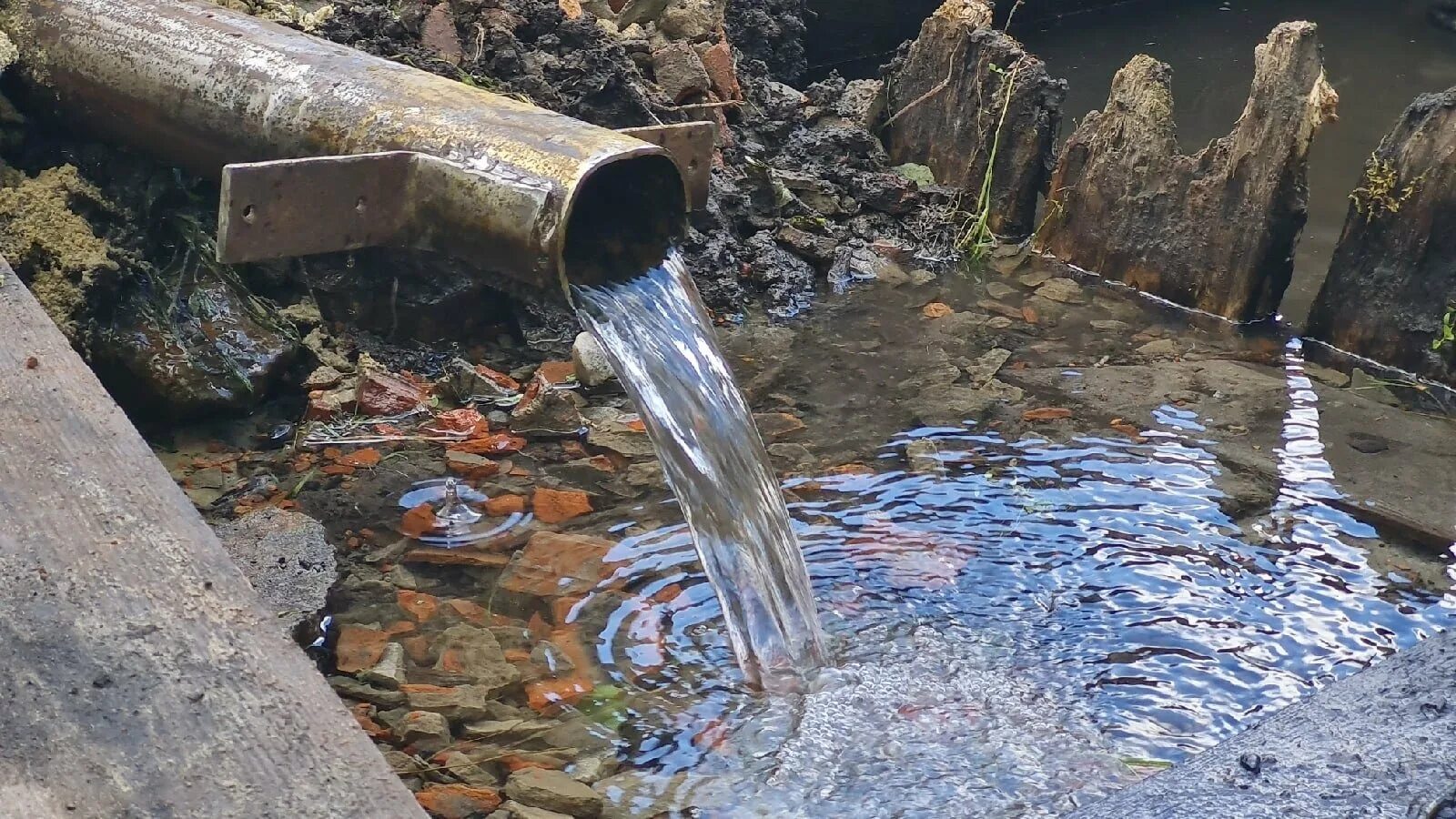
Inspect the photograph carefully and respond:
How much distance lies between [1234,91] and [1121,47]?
1.68m

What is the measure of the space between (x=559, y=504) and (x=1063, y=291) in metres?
2.98

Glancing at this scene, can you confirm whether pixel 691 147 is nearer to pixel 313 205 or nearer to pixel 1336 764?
pixel 313 205

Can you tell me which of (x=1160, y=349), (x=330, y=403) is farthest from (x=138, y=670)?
(x=1160, y=349)

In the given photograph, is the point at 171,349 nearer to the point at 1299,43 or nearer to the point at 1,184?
the point at 1,184

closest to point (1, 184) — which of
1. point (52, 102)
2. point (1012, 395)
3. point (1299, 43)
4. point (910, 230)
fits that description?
point (52, 102)

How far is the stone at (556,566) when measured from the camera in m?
3.46

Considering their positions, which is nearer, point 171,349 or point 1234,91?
point 171,349

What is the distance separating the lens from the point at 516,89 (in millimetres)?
5312

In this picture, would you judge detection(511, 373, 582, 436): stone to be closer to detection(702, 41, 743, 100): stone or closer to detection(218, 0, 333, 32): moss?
detection(218, 0, 333, 32): moss

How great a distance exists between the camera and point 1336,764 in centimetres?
192

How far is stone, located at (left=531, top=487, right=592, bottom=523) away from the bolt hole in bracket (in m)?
1.22

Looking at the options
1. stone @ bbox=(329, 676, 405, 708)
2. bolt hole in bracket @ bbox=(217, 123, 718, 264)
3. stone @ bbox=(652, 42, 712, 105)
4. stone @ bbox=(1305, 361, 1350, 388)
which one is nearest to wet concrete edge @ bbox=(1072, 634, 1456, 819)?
stone @ bbox=(329, 676, 405, 708)

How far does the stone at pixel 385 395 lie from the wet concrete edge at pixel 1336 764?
293cm

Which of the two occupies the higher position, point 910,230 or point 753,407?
point 910,230
